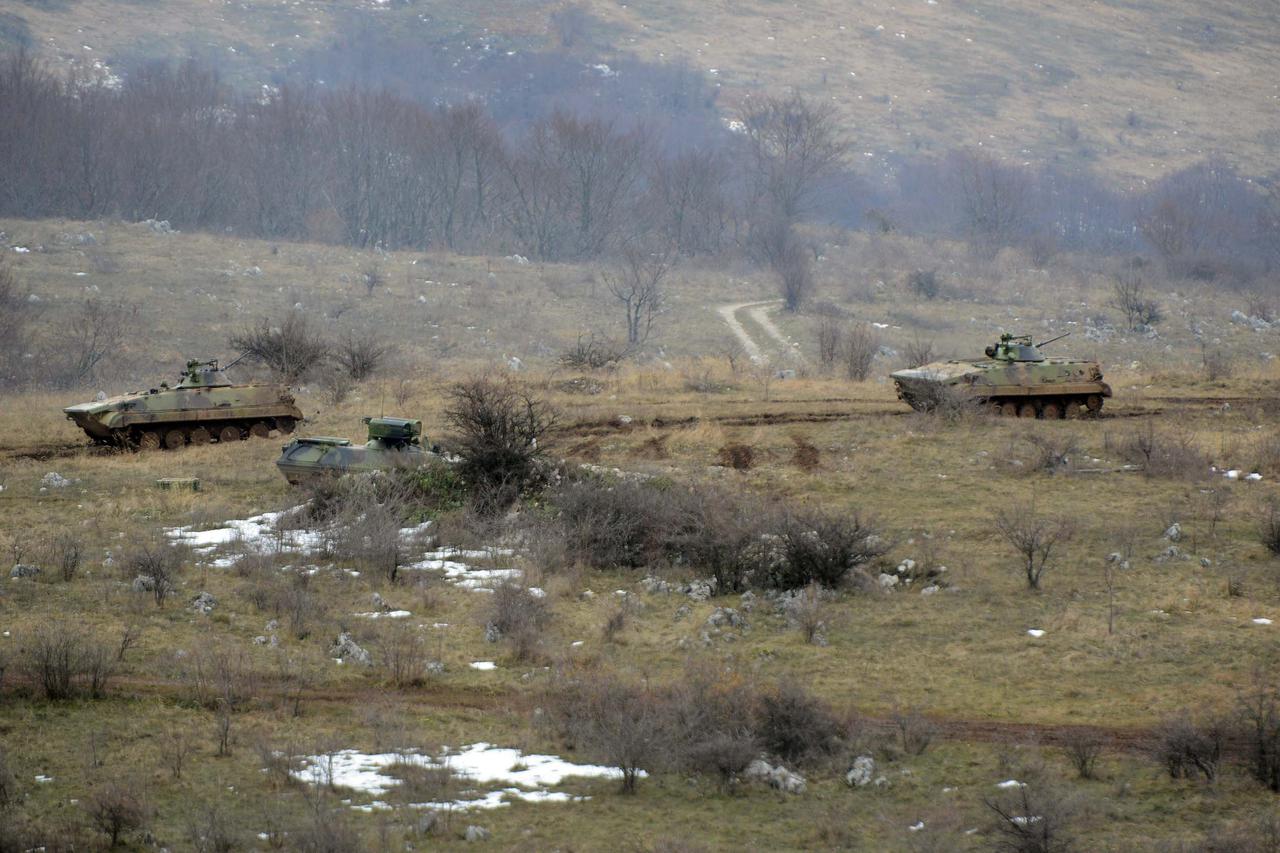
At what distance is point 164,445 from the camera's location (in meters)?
26.5

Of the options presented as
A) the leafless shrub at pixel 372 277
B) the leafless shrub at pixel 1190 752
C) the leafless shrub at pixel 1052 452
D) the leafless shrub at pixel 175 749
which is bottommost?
the leafless shrub at pixel 372 277

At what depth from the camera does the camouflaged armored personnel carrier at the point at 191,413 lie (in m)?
25.6

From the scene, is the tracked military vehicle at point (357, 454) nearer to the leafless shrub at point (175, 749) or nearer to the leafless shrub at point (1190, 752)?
the leafless shrub at point (175, 749)

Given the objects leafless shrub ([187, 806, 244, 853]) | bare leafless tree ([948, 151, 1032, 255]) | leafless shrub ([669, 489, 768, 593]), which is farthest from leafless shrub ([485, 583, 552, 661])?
bare leafless tree ([948, 151, 1032, 255])

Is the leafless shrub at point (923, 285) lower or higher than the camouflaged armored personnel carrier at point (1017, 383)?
lower

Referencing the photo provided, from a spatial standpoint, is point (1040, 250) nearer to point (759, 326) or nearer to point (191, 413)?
point (759, 326)

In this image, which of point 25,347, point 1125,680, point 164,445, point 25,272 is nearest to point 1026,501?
point 1125,680

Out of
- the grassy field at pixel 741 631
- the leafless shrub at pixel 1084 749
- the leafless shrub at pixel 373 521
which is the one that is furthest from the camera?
the leafless shrub at pixel 373 521

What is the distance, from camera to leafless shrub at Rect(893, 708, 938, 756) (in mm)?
11242

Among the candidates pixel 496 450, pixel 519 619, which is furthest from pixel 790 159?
pixel 519 619

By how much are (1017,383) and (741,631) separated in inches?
588

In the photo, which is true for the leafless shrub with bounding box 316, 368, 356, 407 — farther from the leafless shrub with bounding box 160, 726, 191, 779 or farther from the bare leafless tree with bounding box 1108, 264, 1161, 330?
the bare leafless tree with bounding box 1108, 264, 1161, 330

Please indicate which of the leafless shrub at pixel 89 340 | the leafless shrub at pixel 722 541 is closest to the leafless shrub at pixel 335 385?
the leafless shrub at pixel 89 340

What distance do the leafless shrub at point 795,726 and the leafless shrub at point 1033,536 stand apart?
5.76 metres
